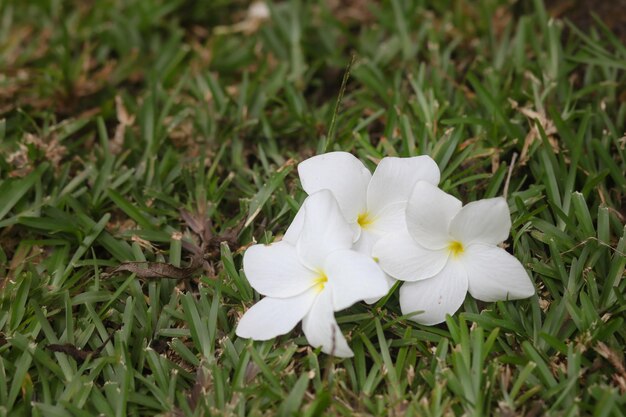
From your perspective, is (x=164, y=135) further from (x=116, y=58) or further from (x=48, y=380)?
(x=48, y=380)

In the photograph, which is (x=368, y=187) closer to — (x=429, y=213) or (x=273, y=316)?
(x=429, y=213)

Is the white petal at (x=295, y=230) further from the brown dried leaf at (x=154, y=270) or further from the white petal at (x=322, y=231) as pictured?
the brown dried leaf at (x=154, y=270)

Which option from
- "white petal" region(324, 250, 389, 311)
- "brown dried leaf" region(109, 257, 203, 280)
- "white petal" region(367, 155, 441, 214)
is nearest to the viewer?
"white petal" region(324, 250, 389, 311)

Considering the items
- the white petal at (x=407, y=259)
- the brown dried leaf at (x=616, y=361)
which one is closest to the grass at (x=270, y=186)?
the brown dried leaf at (x=616, y=361)

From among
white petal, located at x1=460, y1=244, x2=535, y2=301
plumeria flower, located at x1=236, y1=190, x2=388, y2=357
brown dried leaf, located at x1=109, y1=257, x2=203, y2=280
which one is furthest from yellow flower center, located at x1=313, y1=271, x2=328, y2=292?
brown dried leaf, located at x1=109, y1=257, x2=203, y2=280

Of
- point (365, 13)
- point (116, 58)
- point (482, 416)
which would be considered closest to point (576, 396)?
point (482, 416)

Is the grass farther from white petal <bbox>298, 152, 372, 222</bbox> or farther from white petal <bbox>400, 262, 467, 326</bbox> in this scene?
white petal <bbox>298, 152, 372, 222</bbox>

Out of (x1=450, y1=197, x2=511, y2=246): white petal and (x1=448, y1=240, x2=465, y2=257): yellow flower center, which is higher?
(x1=450, y1=197, x2=511, y2=246): white petal
